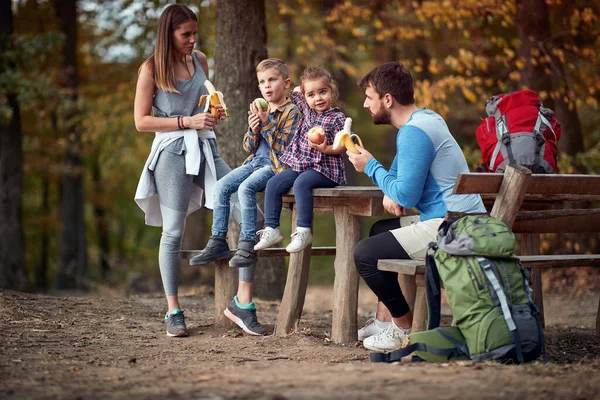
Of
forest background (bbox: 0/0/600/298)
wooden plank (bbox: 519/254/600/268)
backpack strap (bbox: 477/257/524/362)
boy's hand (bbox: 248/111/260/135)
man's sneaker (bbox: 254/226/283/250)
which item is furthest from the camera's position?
forest background (bbox: 0/0/600/298)

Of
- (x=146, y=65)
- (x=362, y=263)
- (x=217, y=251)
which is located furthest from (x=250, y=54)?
(x=362, y=263)

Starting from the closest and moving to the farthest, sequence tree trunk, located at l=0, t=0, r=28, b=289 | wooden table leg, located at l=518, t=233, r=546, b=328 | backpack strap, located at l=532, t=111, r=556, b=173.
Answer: backpack strap, located at l=532, t=111, r=556, b=173
wooden table leg, located at l=518, t=233, r=546, b=328
tree trunk, located at l=0, t=0, r=28, b=289

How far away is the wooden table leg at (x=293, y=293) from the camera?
5.81m

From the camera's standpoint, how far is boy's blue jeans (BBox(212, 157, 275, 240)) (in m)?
5.68

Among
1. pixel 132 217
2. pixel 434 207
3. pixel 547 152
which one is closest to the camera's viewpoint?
pixel 434 207

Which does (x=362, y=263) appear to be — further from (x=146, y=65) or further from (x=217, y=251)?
(x=146, y=65)

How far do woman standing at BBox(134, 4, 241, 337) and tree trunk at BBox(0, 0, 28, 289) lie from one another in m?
8.38

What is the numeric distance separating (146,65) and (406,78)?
2.03 meters

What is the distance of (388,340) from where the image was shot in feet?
17.2

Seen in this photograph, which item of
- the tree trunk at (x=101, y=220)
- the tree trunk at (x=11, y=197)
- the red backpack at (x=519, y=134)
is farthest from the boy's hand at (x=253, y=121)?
the tree trunk at (x=101, y=220)

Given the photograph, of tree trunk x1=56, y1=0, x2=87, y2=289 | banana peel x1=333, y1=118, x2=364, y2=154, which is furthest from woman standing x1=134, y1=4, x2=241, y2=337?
tree trunk x1=56, y1=0, x2=87, y2=289

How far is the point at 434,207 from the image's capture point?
5.04 metres

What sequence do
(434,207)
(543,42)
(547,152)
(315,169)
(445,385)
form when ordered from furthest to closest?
(543,42)
(547,152)
(315,169)
(434,207)
(445,385)

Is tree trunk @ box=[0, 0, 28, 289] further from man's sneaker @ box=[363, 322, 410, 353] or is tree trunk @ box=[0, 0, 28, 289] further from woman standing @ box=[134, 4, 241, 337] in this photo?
man's sneaker @ box=[363, 322, 410, 353]
